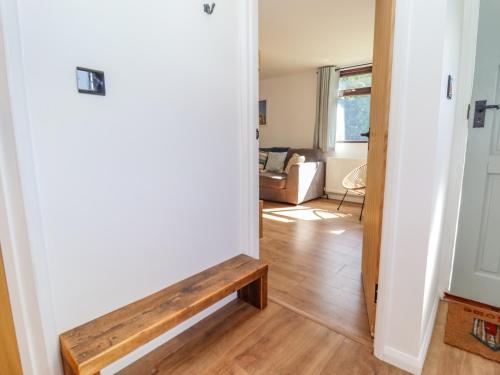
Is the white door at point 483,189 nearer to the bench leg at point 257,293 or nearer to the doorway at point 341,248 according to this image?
the doorway at point 341,248

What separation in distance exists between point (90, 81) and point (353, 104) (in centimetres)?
431

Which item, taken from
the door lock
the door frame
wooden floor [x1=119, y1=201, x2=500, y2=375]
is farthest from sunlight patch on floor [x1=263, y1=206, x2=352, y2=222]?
the door lock

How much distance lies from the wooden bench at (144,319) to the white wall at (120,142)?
0.07 m

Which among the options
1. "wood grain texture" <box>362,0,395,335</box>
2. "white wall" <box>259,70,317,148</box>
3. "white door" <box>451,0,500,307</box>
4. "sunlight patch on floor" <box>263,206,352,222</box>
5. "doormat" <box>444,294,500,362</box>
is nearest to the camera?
"wood grain texture" <box>362,0,395,335</box>

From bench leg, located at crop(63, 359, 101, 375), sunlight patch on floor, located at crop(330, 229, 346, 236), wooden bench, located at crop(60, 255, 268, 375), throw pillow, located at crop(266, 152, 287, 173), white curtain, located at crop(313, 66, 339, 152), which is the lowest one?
sunlight patch on floor, located at crop(330, 229, 346, 236)

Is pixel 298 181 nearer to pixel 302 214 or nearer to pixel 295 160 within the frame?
pixel 295 160

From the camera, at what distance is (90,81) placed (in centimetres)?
104

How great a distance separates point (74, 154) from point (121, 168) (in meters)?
0.18

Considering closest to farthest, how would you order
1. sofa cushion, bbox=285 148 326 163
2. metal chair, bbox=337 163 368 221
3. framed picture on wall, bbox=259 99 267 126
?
1. metal chair, bbox=337 163 368 221
2. sofa cushion, bbox=285 148 326 163
3. framed picture on wall, bbox=259 99 267 126

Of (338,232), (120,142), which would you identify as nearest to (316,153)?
(338,232)

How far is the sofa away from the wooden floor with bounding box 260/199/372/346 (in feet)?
1.83

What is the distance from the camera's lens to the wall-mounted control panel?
3.31 ft

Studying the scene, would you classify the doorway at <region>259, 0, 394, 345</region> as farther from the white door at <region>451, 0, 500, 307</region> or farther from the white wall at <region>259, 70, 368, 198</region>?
the white wall at <region>259, 70, 368, 198</region>

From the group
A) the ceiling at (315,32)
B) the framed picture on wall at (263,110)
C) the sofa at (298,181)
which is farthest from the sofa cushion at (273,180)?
the ceiling at (315,32)
